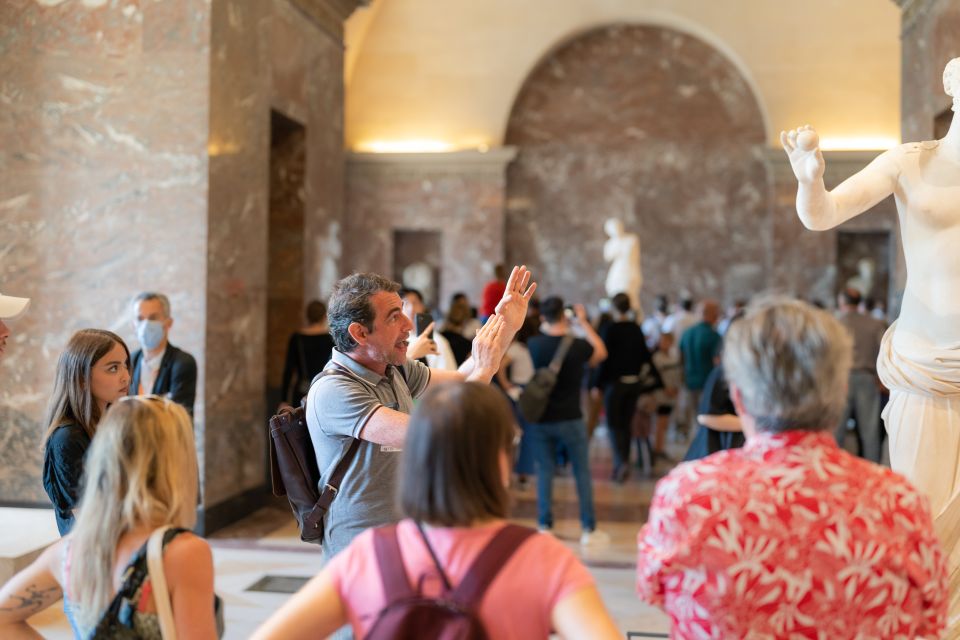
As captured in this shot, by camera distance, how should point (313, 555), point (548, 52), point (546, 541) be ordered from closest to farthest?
point (546, 541) → point (313, 555) → point (548, 52)

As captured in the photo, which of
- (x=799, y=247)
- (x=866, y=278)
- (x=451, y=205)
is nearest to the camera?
(x=799, y=247)

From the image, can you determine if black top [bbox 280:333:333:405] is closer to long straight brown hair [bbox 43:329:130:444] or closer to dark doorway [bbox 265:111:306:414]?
dark doorway [bbox 265:111:306:414]

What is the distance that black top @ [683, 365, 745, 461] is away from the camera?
542 cm

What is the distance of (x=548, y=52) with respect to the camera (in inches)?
614

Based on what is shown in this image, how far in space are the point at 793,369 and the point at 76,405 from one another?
2.25m

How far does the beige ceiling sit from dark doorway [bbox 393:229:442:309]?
158cm

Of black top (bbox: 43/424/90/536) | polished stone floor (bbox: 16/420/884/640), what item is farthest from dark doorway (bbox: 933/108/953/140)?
black top (bbox: 43/424/90/536)

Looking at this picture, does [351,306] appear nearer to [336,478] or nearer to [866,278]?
[336,478]

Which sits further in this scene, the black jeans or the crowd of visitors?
the black jeans

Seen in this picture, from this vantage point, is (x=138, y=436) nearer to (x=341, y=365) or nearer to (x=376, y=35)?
(x=341, y=365)

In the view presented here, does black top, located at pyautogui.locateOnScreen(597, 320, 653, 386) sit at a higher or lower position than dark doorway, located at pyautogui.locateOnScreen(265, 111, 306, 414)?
lower

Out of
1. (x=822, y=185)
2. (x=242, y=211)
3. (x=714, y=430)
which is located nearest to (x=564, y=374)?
(x=714, y=430)

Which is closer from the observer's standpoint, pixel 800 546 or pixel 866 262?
pixel 800 546

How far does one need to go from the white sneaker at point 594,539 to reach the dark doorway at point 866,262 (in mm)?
9880
